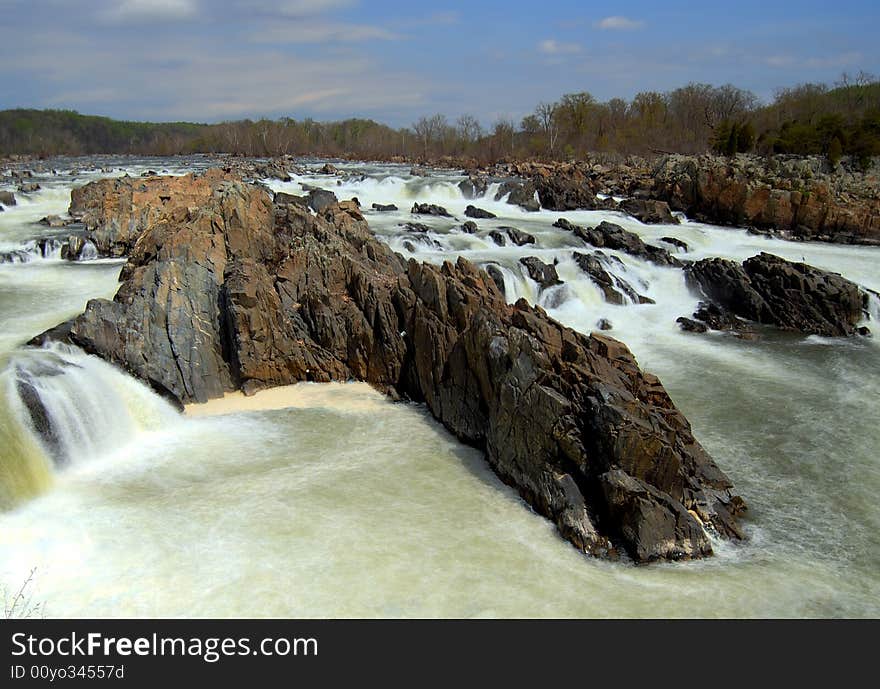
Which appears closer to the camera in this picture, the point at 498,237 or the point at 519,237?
the point at 498,237

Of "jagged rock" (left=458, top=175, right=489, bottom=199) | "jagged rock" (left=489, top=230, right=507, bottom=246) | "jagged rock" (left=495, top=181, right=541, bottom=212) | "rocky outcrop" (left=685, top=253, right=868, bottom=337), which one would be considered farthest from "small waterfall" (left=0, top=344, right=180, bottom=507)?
"jagged rock" (left=458, top=175, right=489, bottom=199)

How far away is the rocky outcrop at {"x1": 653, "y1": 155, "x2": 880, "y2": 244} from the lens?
40031 mm

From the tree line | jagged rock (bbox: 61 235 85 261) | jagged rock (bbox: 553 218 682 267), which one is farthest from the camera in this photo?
the tree line

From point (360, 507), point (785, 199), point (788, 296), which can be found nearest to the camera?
point (360, 507)

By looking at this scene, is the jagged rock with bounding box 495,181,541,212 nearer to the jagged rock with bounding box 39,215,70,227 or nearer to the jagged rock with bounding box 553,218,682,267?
the jagged rock with bounding box 553,218,682,267

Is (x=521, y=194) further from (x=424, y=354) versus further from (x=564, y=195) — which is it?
(x=424, y=354)

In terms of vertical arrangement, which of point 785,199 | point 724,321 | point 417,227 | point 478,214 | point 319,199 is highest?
point 785,199

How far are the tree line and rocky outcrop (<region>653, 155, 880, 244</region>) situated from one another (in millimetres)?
15229

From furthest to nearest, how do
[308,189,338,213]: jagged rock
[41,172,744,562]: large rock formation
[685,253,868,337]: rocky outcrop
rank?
[308,189,338,213]: jagged rock, [685,253,868,337]: rocky outcrop, [41,172,744,562]: large rock formation

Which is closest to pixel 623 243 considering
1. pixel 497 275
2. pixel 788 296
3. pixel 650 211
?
pixel 788 296

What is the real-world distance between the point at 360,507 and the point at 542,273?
16473 millimetres

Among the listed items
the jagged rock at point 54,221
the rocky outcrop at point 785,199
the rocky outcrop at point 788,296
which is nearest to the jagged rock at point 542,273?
the rocky outcrop at point 788,296

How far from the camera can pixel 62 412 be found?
13.9 meters

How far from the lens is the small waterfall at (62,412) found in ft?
41.4
